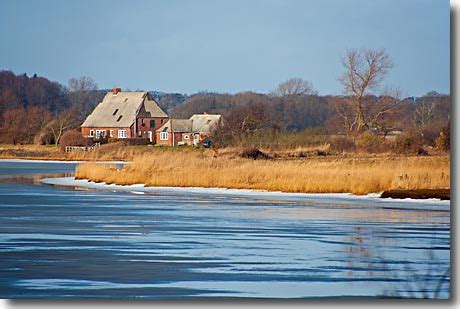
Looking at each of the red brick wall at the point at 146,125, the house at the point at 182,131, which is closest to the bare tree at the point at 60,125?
the red brick wall at the point at 146,125

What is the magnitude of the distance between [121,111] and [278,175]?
5406 centimetres

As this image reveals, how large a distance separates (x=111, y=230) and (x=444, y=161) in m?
14.1

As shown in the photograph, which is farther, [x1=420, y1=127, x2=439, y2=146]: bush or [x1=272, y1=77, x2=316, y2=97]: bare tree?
[x1=272, y1=77, x2=316, y2=97]: bare tree

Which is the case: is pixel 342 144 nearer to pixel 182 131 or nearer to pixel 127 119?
pixel 182 131

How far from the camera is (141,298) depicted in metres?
8.35

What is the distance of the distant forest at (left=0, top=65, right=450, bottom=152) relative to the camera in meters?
43.2

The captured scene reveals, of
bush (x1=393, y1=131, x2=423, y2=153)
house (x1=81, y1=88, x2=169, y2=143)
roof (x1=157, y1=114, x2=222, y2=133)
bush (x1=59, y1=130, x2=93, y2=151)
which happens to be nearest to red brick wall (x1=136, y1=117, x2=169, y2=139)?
house (x1=81, y1=88, x2=169, y2=143)

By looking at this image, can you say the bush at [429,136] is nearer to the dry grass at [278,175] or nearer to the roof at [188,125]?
the dry grass at [278,175]

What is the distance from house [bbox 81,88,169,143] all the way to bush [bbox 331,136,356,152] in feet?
117

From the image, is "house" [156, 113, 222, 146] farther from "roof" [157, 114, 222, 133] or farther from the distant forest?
the distant forest

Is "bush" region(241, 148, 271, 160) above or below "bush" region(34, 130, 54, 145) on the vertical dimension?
below

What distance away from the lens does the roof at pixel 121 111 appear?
7644 cm

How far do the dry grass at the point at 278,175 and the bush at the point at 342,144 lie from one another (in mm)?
10799

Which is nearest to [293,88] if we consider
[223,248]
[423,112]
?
[423,112]
